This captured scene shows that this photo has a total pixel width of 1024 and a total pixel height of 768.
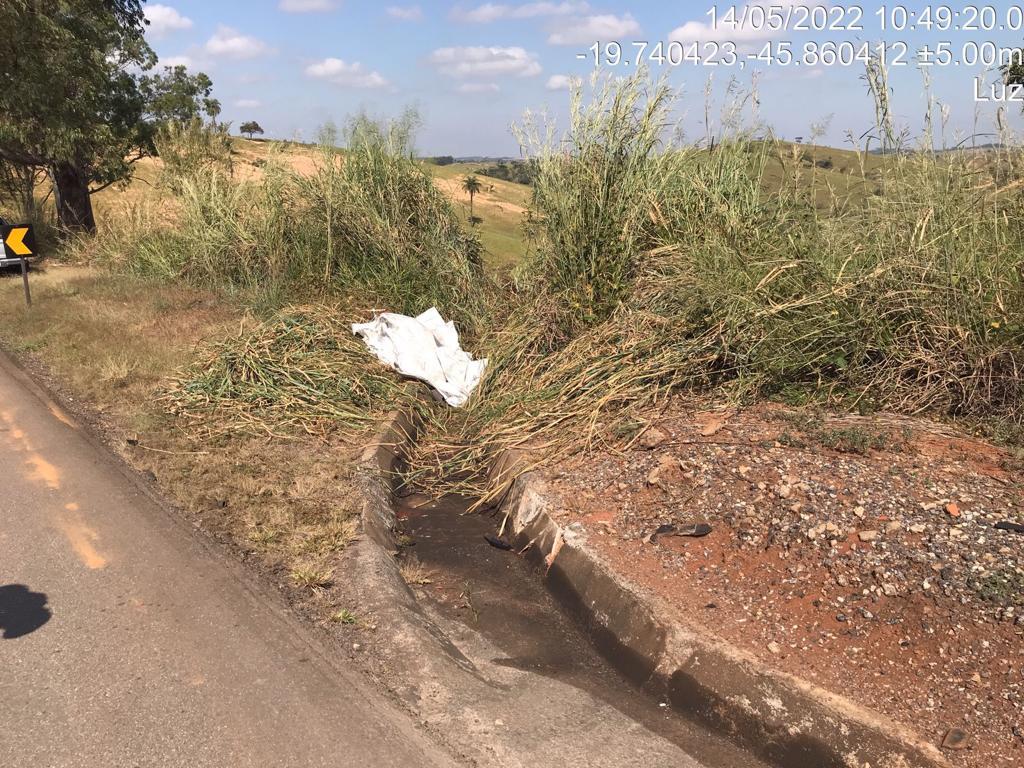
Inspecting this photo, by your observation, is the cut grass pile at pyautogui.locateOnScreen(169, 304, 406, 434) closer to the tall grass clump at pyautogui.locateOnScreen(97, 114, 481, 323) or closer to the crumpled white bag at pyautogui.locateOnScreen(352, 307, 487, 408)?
the crumpled white bag at pyautogui.locateOnScreen(352, 307, 487, 408)

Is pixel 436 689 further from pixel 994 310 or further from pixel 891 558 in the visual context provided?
pixel 994 310

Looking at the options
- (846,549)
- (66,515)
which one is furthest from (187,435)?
(846,549)

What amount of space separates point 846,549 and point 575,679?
56.5 inches

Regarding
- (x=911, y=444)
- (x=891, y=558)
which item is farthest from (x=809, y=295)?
(x=891, y=558)

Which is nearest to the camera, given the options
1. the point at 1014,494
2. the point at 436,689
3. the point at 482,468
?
the point at 436,689

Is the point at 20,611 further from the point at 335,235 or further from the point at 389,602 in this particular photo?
the point at 335,235

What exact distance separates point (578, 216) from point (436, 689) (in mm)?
4775

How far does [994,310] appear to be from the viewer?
4.66 meters

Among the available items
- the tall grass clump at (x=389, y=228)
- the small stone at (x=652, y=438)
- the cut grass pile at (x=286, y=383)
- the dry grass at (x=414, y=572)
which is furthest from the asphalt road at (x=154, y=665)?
the tall grass clump at (x=389, y=228)

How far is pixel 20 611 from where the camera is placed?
341 centimetres

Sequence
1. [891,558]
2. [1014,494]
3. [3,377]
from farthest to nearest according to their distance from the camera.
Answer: [3,377] < [1014,494] < [891,558]

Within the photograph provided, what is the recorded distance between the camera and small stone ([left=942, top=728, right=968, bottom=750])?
8.79ft

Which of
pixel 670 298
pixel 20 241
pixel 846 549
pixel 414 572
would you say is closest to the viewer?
pixel 846 549

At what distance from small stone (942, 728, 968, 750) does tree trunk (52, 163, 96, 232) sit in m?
16.6
